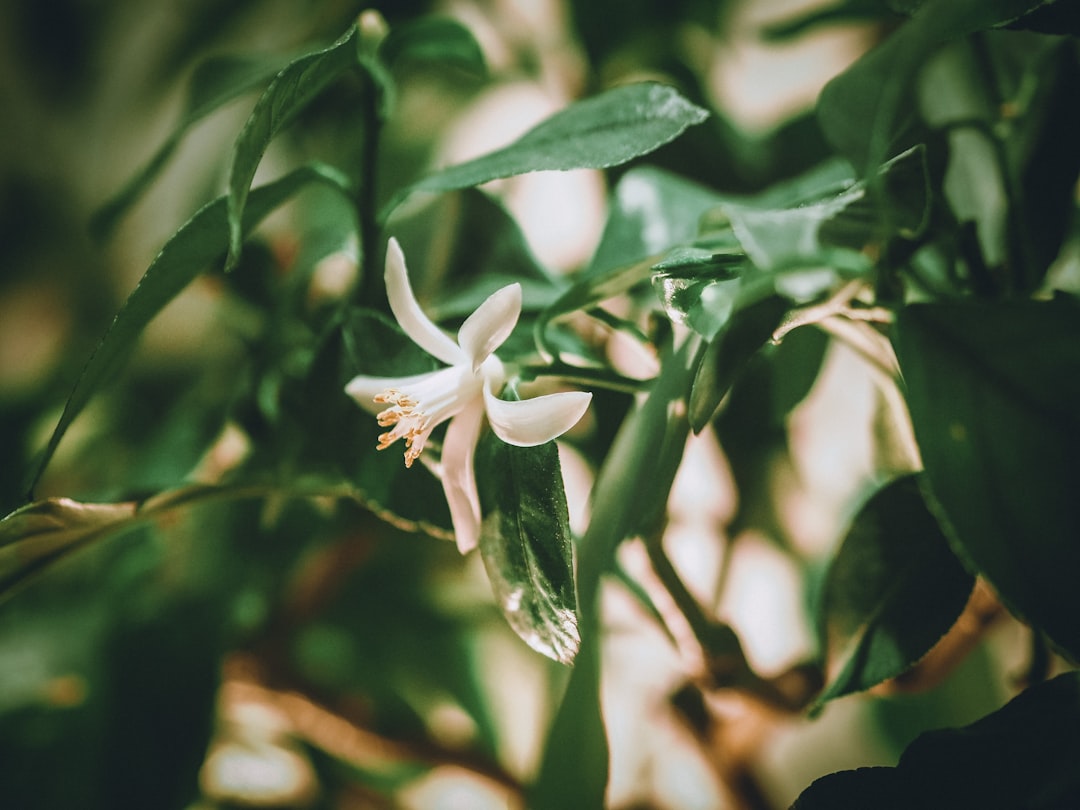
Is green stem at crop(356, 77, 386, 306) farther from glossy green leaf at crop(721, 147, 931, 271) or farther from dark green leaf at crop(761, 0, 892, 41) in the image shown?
dark green leaf at crop(761, 0, 892, 41)

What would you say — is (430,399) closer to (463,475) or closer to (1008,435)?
(463,475)

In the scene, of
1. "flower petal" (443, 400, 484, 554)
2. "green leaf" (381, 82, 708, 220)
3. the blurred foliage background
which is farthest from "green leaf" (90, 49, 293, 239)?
"flower petal" (443, 400, 484, 554)

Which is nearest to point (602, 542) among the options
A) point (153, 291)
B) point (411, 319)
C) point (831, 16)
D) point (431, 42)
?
point (411, 319)

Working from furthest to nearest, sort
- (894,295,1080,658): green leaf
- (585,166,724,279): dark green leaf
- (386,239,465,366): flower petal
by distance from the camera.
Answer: (585,166,724,279): dark green leaf, (386,239,465,366): flower petal, (894,295,1080,658): green leaf

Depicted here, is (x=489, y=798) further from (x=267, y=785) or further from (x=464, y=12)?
(x=464, y=12)

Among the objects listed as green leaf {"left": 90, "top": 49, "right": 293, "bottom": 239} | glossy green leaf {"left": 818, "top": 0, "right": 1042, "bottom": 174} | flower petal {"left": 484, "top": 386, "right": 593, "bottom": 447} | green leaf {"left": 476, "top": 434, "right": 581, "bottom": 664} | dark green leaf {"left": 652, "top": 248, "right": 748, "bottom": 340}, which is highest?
green leaf {"left": 90, "top": 49, "right": 293, "bottom": 239}

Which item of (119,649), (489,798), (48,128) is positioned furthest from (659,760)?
(48,128)
